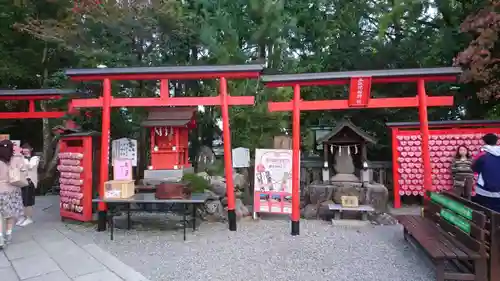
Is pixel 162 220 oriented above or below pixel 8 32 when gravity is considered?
below

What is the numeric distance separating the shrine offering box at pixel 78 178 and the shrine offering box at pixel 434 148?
7.56m

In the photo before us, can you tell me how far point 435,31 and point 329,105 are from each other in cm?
669

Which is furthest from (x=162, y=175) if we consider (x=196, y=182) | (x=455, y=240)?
(x=455, y=240)

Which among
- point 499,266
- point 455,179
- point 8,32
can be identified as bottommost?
point 499,266

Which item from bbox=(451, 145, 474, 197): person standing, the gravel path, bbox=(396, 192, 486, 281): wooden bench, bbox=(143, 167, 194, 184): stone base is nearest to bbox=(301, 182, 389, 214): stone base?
the gravel path

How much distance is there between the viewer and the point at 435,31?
10.6 m

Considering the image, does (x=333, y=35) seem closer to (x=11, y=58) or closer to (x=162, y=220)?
(x=162, y=220)

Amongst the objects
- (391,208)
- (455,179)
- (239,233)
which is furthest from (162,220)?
(455,179)

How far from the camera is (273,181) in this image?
7496 millimetres

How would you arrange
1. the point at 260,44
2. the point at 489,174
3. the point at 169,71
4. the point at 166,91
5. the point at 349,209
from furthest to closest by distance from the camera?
the point at 260,44
the point at 349,209
the point at 166,91
the point at 169,71
the point at 489,174

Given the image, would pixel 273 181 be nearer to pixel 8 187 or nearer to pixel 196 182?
pixel 196 182

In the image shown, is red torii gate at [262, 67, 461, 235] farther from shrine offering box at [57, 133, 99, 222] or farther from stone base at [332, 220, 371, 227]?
shrine offering box at [57, 133, 99, 222]

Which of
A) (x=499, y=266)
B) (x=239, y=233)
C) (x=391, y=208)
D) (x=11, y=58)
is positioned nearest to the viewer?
(x=499, y=266)

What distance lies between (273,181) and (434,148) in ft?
14.5
